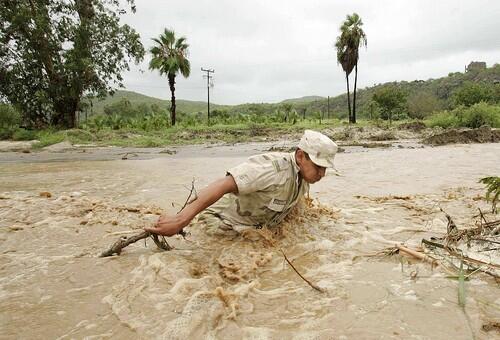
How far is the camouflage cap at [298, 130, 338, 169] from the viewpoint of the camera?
2.76 m

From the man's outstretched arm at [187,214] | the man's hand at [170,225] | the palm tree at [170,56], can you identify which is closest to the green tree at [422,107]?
the palm tree at [170,56]

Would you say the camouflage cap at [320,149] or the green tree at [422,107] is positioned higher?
the green tree at [422,107]

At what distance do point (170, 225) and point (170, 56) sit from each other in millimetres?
29018

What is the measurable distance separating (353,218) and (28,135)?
20.1 metres

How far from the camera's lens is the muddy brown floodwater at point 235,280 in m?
2.03

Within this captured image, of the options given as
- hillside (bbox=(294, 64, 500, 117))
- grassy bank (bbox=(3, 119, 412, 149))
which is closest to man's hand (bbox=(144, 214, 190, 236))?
grassy bank (bbox=(3, 119, 412, 149))

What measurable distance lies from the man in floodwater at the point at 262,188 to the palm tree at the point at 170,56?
89.9 feet

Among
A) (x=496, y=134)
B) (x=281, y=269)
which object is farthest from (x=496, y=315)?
(x=496, y=134)

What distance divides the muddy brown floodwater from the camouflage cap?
78 cm

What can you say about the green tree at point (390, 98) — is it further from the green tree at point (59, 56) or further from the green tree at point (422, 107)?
the green tree at point (59, 56)

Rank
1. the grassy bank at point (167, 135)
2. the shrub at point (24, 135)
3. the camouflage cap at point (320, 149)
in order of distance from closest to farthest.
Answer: the camouflage cap at point (320, 149) < the grassy bank at point (167, 135) < the shrub at point (24, 135)

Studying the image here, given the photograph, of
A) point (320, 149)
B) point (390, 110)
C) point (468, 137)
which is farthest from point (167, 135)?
point (390, 110)

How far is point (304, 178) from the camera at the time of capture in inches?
119

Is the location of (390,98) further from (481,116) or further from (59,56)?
(59,56)
